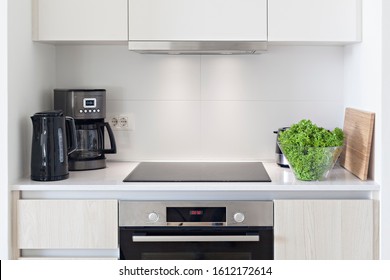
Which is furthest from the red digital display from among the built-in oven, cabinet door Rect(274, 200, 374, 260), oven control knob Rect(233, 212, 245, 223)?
cabinet door Rect(274, 200, 374, 260)

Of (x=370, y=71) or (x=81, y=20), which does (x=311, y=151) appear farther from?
(x=81, y=20)

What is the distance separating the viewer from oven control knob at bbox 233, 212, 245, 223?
2285mm

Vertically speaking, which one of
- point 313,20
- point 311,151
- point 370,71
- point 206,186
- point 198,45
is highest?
point 313,20

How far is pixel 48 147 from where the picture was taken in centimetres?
239

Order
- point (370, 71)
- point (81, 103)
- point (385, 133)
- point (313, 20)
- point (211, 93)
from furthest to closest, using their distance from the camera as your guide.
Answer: point (211, 93), point (81, 103), point (313, 20), point (370, 71), point (385, 133)

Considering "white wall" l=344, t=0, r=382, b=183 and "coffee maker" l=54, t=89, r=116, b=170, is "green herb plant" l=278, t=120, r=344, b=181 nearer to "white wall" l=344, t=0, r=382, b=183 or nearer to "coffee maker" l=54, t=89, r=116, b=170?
"white wall" l=344, t=0, r=382, b=183

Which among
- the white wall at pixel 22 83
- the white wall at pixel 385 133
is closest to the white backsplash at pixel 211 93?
the white wall at pixel 22 83

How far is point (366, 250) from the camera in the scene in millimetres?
2287

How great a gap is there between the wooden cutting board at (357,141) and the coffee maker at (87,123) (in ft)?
3.42

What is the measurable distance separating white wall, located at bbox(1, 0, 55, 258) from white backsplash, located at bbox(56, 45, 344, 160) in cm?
28

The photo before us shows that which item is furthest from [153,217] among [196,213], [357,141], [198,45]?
[357,141]

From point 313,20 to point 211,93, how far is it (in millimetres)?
615

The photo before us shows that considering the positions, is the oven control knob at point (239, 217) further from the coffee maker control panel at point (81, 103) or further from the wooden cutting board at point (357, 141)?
the coffee maker control panel at point (81, 103)
